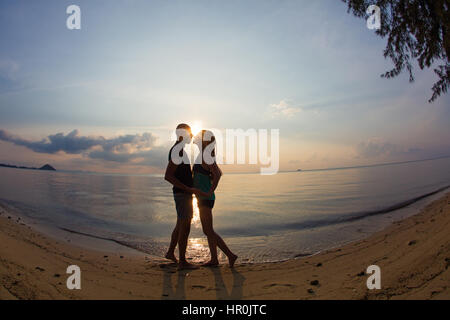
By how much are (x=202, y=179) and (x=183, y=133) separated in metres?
1.01

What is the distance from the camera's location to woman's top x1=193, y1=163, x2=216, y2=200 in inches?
194

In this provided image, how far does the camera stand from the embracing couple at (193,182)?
4.86 meters

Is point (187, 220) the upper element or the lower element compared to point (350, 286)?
upper

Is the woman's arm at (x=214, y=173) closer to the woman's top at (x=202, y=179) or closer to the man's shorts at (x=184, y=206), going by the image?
the woman's top at (x=202, y=179)

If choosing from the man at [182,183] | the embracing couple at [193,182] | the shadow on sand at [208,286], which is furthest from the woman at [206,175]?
the shadow on sand at [208,286]

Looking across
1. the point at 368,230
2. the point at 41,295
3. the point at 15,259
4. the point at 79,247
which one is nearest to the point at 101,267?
the point at 15,259

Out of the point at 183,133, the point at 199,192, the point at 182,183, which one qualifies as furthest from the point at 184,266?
the point at 183,133

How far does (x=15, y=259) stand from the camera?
4285 mm

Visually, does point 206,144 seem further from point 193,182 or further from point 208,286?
point 208,286

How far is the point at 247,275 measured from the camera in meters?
4.45

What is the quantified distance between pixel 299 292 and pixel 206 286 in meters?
1.41

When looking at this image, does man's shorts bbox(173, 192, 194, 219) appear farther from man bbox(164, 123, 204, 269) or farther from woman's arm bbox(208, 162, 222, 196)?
woman's arm bbox(208, 162, 222, 196)

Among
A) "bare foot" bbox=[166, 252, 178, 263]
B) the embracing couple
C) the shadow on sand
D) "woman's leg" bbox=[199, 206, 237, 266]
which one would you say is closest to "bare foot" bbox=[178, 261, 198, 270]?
the embracing couple
